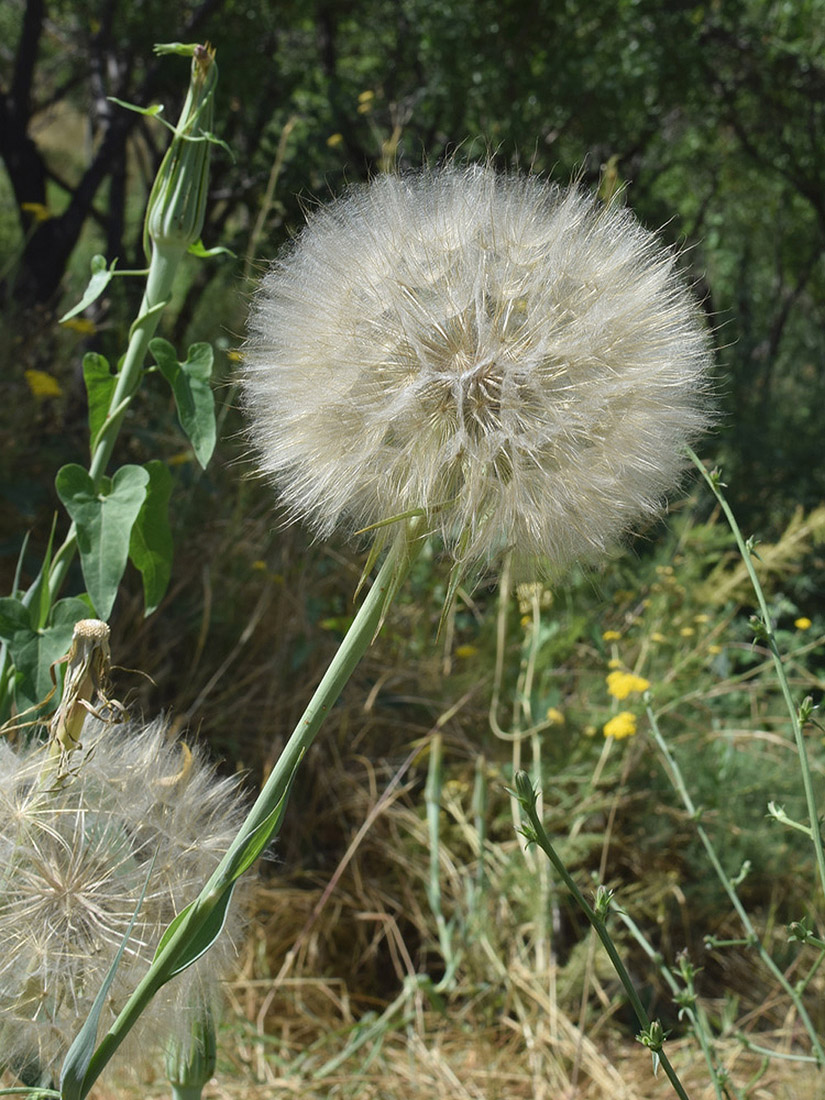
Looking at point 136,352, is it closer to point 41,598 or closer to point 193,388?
point 193,388

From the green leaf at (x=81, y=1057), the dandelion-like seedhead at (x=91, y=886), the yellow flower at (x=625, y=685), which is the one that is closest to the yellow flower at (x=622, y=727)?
the yellow flower at (x=625, y=685)

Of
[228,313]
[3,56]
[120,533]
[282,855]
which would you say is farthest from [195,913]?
[3,56]

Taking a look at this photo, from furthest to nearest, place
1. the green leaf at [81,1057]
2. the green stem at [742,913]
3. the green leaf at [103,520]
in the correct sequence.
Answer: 1. the green stem at [742,913]
2. the green leaf at [103,520]
3. the green leaf at [81,1057]

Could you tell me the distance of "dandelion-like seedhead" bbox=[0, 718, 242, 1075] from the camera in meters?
0.85

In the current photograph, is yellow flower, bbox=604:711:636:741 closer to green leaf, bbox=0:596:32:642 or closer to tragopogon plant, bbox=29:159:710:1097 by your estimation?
tragopogon plant, bbox=29:159:710:1097

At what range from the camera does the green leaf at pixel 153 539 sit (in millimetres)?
1020

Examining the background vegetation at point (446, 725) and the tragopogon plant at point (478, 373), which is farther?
the background vegetation at point (446, 725)

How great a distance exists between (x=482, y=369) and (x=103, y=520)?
388mm

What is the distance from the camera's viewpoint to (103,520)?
3.14ft

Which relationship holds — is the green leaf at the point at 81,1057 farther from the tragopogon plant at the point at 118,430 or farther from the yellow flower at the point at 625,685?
the yellow flower at the point at 625,685

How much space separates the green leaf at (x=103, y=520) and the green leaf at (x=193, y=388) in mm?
65

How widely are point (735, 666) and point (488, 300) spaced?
281cm

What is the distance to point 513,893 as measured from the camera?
207 centimetres

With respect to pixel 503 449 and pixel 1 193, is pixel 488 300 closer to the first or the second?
pixel 503 449
